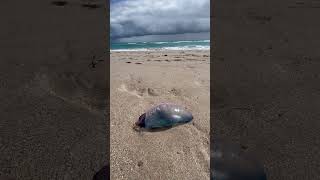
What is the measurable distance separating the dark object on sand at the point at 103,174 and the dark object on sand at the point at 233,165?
1.90 ft

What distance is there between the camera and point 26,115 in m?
2.13

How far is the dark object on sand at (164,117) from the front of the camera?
7.18 feet

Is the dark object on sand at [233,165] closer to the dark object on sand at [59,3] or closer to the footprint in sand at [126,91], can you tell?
the footprint in sand at [126,91]

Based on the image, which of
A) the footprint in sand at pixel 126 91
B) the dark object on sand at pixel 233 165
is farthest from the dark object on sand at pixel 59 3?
the dark object on sand at pixel 233 165

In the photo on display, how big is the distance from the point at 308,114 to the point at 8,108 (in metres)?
2.27

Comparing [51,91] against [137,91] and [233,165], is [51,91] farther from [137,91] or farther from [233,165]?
[233,165]

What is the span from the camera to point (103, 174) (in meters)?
1.64

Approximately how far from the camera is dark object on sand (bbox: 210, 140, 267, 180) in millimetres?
1536

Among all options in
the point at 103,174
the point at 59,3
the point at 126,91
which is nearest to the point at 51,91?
the point at 126,91

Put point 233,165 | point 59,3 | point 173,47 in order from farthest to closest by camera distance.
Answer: point 173,47 → point 59,3 → point 233,165

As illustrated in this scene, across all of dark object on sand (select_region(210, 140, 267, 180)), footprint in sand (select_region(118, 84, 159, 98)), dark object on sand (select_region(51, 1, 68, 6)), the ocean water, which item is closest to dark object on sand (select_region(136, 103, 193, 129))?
dark object on sand (select_region(210, 140, 267, 180))

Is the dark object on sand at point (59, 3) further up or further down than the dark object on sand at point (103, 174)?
further up

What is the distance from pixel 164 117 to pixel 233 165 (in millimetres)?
733

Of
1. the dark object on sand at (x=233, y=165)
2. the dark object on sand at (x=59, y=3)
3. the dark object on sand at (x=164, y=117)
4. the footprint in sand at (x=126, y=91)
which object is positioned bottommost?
the dark object on sand at (x=233, y=165)
